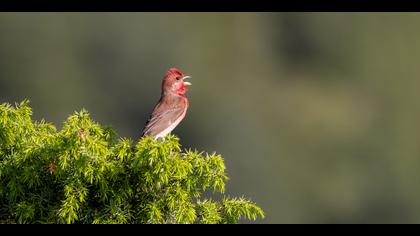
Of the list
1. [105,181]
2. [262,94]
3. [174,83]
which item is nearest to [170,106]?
[174,83]

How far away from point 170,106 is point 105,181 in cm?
530

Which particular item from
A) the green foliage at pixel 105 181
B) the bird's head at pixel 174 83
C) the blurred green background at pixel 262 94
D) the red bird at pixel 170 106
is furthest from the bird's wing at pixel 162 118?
the blurred green background at pixel 262 94

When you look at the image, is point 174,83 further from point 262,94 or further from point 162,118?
point 262,94

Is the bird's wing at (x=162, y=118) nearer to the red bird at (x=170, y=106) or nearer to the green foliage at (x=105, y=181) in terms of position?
the red bird at (x=170, y=106)

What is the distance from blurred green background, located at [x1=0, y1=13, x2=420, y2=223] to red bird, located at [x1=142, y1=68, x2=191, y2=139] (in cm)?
3080

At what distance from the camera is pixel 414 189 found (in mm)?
54906

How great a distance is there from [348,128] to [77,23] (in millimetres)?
17108

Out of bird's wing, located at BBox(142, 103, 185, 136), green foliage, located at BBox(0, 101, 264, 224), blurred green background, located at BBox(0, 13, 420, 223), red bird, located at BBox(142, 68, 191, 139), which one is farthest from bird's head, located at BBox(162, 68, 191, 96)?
blurred green background, located at BBox(0, 13, 420, 223)

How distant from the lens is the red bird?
11.9m

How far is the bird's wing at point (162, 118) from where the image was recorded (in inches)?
464

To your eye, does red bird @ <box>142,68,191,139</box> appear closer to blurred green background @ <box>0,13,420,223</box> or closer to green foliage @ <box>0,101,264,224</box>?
green foliage @ <box>0,101,264,224</box>

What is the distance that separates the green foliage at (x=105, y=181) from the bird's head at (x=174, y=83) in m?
4.74

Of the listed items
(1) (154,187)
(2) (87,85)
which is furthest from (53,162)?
(2) (87,85)

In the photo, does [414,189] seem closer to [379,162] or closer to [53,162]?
[379,162]
